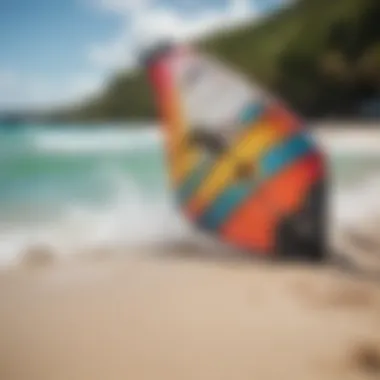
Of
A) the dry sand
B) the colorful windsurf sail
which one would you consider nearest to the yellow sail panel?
the colorful windsurf sail

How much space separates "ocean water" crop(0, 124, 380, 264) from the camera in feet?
4.17

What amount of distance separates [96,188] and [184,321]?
289 millimetres

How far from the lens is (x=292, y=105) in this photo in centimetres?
128

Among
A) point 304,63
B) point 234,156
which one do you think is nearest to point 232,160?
point 234,156

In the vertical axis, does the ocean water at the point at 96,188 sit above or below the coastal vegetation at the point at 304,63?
below

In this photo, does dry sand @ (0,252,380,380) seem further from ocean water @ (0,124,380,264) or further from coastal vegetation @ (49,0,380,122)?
coastal vegetation @ (49,0,380,122)

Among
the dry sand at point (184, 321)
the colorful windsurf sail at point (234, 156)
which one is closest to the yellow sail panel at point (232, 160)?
the colorful windsurf sail at point (234, 156)

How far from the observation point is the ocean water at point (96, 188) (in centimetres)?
127

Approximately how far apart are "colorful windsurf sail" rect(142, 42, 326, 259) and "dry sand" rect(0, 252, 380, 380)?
0.07 metres

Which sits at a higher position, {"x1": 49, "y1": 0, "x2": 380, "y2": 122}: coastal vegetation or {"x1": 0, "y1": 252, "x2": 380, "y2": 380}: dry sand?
{"x1": 49, "y1": 0, "x2": 380, "y2": 122}: coastal vegetation

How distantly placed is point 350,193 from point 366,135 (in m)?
0.11

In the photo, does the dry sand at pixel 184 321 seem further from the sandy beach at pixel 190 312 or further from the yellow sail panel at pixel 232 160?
the yellow sail panel at pixel 232 160

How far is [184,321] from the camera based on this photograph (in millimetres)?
1271

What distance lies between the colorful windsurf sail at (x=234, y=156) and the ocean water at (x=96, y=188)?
0.04 meters
